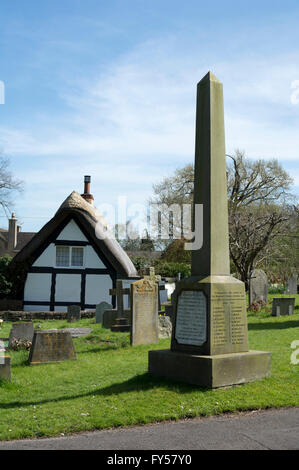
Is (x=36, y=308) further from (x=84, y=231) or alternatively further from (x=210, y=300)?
(x=210, y=300)

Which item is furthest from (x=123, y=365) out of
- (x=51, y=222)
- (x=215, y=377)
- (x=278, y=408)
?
(x=51, y=222)

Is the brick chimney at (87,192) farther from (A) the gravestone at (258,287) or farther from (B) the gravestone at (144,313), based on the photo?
(B) the gravestone at (144,313)

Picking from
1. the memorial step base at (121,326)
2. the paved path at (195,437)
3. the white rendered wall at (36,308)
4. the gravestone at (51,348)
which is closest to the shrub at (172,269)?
the white rendered wall at (36,308)

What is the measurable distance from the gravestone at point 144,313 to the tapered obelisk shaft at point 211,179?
514cm

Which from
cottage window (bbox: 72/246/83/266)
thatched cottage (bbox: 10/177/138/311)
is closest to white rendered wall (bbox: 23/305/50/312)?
thatched cottage (bbox: 10/177/138/311)

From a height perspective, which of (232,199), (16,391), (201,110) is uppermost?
(232,199)

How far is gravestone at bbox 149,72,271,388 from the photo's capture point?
22.2 ft

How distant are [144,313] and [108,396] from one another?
577cm

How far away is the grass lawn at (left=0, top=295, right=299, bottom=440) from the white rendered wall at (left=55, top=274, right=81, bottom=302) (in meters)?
14.6

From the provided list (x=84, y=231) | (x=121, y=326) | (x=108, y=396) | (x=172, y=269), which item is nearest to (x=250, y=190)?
(x=172, y=269)

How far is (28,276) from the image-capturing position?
24.5 metres

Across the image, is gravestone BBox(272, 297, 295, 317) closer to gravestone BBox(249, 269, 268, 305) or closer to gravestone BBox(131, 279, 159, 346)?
gravestone BBox(249, 269, 268, 305)
